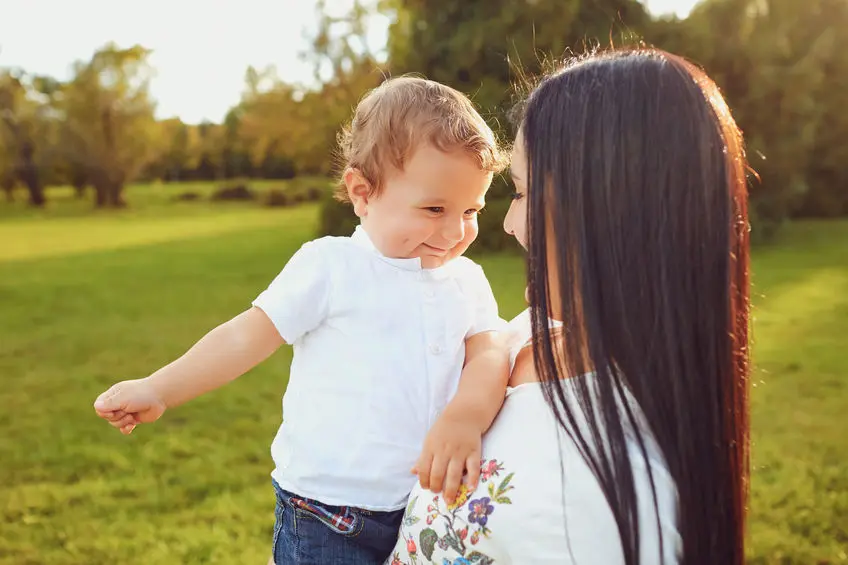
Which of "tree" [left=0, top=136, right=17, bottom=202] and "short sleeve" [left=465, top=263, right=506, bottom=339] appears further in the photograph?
"tree" [left=0, top=136, right=17, bottom=202]

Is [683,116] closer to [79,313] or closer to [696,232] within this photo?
[696,232]

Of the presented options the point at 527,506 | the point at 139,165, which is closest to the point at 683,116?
the point at 527,506

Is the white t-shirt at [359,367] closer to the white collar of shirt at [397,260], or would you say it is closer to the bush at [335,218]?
the white collar of shirt at [397,260]

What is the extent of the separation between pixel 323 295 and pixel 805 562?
288cm

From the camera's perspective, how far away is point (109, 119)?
33844 millimetres

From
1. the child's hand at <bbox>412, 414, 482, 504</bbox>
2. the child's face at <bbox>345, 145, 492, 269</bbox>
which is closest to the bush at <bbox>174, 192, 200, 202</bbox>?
the child's face at <bbox>345, 145, 492, 269</bbox>

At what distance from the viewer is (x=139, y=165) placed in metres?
34.3

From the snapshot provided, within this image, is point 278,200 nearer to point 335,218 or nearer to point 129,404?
point 335,218

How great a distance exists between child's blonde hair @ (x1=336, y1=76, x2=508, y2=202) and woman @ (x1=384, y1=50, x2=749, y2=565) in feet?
1.34

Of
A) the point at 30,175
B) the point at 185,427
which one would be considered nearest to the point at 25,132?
the point at 30,175

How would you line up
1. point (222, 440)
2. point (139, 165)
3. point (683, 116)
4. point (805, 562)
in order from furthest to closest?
point (139, 165)
point (222, 440)
point (805, 562)
point (683, 116)

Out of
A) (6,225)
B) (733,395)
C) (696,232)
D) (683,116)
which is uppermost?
(683,116)

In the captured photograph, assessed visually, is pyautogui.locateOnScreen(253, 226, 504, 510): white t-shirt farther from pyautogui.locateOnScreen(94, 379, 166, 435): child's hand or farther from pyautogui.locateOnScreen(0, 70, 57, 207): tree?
pyautogui.locateOnScreen(0, 70, 57, 207): tree

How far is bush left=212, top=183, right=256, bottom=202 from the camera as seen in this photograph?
122ft
